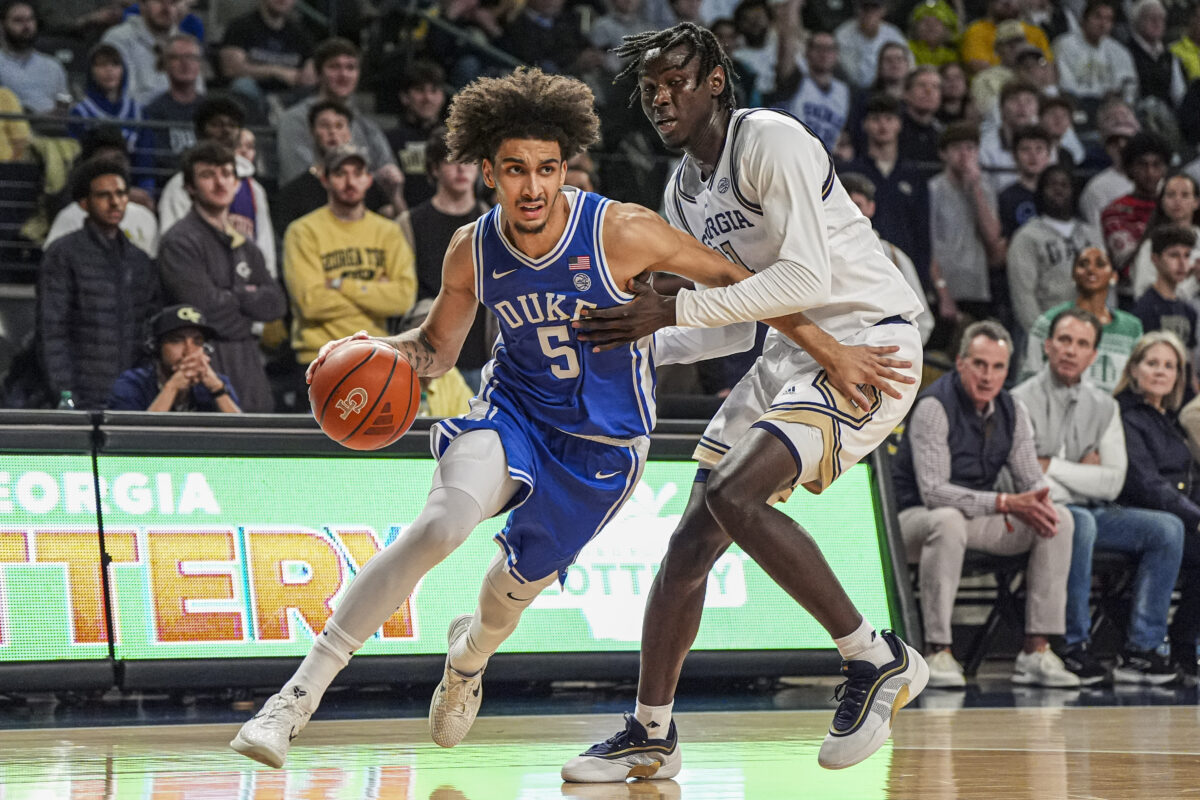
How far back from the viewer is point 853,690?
416cm

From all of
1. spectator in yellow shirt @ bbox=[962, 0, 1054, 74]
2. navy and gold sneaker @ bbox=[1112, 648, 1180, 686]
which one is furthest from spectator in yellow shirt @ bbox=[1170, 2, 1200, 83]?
navy and gold sneaker @ bbox=[1112, 648, 1180, 686]

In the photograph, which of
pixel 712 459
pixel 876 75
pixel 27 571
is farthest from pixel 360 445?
pixel 876 75

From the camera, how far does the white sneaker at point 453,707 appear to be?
4.41 metres

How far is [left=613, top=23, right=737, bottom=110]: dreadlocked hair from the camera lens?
4.30 metres

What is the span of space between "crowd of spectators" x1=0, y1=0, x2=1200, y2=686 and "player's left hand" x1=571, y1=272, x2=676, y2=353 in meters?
2.54

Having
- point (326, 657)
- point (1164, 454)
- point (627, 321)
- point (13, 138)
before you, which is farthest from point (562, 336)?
point (13, 138)

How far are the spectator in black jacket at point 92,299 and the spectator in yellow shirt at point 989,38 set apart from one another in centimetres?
753

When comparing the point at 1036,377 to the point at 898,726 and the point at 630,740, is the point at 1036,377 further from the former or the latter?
the point at 630,740

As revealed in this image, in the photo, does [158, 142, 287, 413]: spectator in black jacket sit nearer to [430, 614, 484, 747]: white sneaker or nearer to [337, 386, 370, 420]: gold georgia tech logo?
[430, 614, 484, 747]: white sneaker

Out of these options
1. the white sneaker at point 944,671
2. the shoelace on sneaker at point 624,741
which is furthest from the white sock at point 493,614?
the white sneaker at point 944,671

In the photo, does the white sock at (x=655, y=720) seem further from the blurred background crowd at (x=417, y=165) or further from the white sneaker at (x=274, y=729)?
the blurred background crowd at (x=417, y=165)

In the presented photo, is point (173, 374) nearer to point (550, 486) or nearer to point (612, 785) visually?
point (550, 486)

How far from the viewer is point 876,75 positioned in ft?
37.6

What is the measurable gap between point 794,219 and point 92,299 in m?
4.22
